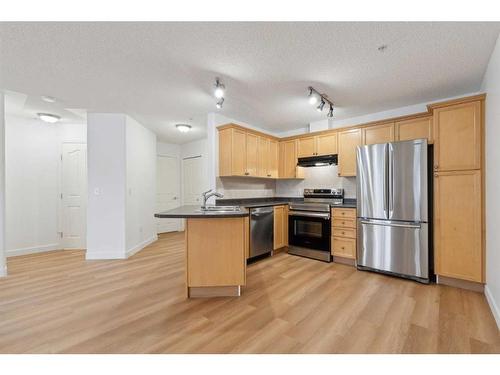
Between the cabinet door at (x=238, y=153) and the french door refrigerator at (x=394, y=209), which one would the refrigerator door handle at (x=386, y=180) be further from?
the cabinet door at (x=238, y=153)

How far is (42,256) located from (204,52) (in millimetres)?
4628

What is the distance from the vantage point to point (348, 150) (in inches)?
147

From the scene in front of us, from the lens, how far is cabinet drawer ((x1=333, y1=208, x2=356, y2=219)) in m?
3.43

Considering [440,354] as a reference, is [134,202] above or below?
above

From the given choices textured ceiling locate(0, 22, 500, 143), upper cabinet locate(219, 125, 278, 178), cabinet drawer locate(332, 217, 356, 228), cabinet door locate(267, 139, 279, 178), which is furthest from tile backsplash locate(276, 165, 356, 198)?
textured ceiling locate(0, 22, 500, 143)

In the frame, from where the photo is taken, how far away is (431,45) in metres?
2.00

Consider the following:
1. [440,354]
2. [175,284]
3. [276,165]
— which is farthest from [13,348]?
[276,165]

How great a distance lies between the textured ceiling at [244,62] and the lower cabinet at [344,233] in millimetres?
1712

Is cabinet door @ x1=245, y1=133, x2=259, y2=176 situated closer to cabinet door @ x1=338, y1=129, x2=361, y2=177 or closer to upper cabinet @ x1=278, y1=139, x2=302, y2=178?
upper cabinet @ x1=278, y1=139, x2=302, y2=178

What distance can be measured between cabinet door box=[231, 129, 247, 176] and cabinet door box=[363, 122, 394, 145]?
1972mm

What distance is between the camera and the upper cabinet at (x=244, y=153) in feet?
12.1

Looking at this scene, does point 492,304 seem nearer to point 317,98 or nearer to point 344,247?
point 344,247

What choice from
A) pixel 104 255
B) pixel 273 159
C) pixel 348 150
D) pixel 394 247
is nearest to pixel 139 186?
pixel 104 255
